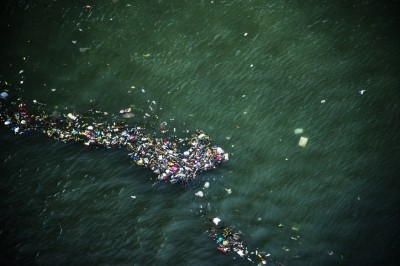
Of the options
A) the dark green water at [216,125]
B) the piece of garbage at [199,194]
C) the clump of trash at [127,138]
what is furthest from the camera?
the clump of trash at [127,138]

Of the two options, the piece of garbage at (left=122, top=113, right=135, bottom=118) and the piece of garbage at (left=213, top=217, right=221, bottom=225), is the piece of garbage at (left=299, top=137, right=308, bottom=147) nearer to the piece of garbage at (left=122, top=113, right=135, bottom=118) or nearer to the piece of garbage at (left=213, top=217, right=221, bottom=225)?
the piece of garbage at (left=213, top=217, right=221, bottom=225)

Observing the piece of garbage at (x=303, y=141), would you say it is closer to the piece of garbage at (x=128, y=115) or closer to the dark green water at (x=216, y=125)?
the dark green water at (x=216, y=125)

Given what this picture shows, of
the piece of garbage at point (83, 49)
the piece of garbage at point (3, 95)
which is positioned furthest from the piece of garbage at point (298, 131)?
the piece of garbage at point (3, 95)

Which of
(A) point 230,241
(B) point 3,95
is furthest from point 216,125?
(B) point 3,95

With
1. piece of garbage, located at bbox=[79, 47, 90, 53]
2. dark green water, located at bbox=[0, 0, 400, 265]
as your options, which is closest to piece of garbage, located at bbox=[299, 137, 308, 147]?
dark green water, located at bbox=[0, 0, 400, 265]

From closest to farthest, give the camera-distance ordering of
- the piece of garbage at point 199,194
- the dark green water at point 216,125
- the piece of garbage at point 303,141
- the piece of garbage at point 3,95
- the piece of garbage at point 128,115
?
the dark green water at point 216,125 < the piece of garbage at point 199,194 < the piece of garbage at point 303,141 < the piece of garbage at point 128,115 < the piece of garbage at point 3,95

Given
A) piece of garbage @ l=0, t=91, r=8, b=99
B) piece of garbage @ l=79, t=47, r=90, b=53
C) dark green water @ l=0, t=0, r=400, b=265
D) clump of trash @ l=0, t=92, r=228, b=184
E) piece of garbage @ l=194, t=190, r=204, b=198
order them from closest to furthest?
dark green water @ l=0, t=0, r=400, b=265 < piece of garbage @ l=194, t=190, r=204, b=198 < clump of trash @ l=0, t=92, r=228, b=184 < piece of garbage @ l=0, t=91, r=8, b=99 < piece of garbage @ l=79, t=47, r=90, b=53

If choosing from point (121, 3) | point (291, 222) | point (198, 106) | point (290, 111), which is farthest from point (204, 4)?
point (291, 222)

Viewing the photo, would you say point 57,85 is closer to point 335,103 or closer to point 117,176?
point 117,176
